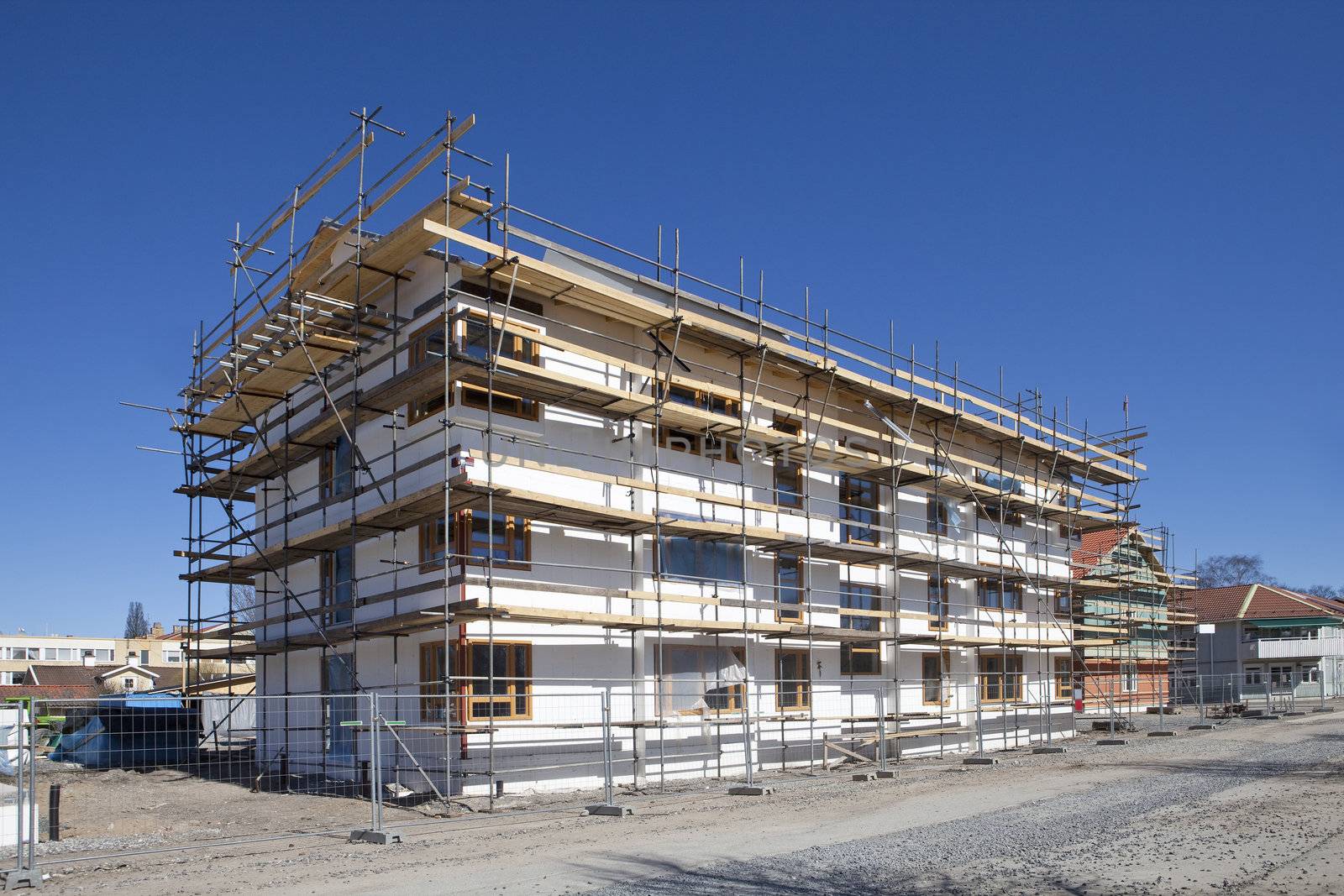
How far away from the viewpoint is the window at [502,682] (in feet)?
58.0

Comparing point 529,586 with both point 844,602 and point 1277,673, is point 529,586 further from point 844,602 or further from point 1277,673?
point 1277,673

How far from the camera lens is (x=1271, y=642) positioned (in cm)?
5438

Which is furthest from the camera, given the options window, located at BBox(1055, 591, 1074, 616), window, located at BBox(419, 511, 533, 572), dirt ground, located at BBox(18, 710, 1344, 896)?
window, located at BBox(1055, 591, 1074, 616)

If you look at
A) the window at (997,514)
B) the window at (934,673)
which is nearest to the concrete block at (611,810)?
the window at (934,673)

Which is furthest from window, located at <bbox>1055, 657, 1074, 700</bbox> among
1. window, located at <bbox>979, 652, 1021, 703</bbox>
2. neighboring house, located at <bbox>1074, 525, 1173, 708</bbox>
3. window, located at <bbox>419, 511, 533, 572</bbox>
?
window, located at <bbox>419, 511, 533, 572</bbox>

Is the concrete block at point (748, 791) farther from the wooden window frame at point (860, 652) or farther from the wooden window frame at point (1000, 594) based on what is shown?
the wooden window frame at point (1000, 594)

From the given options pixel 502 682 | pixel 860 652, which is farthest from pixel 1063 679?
pixel 502 682

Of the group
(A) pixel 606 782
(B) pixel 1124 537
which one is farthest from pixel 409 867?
(B) pixel 1124 537

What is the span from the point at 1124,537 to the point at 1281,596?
2702 cm

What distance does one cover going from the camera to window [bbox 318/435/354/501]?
68.9 feet

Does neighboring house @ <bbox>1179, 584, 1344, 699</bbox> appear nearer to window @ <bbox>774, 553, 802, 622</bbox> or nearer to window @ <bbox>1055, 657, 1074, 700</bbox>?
window @ <bbox>1055, 657, 1074, 700</bbox>

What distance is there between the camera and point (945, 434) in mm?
28250

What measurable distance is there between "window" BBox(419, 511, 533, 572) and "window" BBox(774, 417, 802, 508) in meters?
6.29

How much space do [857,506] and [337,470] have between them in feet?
35.6
